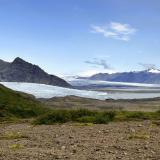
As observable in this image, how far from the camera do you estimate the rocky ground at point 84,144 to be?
588 inches

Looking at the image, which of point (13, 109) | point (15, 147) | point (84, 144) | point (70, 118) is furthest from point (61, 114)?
point (15, 147)

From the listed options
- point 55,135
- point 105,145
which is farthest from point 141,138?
point 55,135

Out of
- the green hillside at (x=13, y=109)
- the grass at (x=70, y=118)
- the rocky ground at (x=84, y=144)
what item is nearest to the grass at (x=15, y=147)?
the rocky ground at (x=84, y=144)

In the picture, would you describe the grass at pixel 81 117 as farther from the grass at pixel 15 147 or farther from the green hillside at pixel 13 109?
the grass at pixel 15 147

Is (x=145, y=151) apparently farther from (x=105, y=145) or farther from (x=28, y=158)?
(x=28, y=158)

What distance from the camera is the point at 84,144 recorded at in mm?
17469

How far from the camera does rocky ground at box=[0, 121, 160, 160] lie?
1494cm

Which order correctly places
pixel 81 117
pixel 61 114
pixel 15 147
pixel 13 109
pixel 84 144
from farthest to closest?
pixel 13 109, pixel 81 117, pixel 61 114, pixel 84 144, pixel 15 147

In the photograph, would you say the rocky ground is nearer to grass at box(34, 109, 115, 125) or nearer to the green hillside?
grass at box(34, 109, 115, 125)

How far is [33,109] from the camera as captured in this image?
4109 cm

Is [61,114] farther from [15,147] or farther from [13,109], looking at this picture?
[15,147]

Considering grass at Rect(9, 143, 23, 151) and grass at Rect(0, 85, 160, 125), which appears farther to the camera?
grass at Rect(0, 85, 160, 125)

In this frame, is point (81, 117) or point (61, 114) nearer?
point (61, 114)

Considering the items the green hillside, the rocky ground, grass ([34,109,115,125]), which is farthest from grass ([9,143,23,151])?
the green hillside
